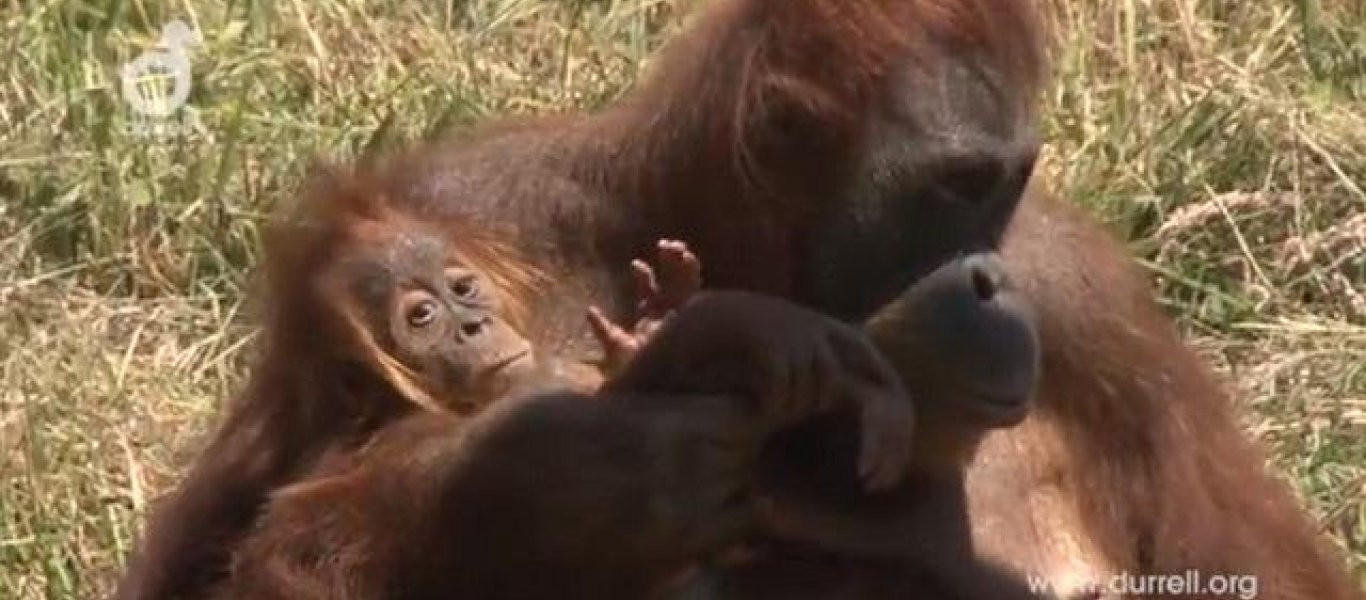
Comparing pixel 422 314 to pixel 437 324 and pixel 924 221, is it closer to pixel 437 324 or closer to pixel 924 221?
pixel 437 324

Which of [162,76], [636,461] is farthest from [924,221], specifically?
[162,76]

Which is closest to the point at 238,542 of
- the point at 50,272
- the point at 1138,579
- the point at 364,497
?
the point at 364,497

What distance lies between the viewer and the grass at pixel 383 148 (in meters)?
4.68

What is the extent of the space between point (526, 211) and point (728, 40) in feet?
0.85

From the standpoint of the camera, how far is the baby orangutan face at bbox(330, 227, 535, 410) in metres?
3.47

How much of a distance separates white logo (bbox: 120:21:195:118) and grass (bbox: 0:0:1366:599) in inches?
1.0

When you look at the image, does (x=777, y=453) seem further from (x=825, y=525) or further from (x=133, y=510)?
(x=133, y=510)

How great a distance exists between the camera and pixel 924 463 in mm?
3443

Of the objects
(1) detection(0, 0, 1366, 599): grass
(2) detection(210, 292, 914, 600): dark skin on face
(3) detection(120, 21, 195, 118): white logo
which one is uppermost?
(2) detection(210, 292, 914, 600): dark skin on face

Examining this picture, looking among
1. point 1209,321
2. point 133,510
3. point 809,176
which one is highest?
point 809,176

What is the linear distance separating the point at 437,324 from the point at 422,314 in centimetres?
2

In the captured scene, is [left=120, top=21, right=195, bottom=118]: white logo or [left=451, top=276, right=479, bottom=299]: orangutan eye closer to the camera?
[left=451, top=276, right=479, bottom=299]: orangutan eye

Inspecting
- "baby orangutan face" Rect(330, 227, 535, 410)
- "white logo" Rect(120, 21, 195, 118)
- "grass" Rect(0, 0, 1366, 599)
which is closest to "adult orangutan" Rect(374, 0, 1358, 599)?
"baby orangutan face" Rect(330, 227, 535, 410)

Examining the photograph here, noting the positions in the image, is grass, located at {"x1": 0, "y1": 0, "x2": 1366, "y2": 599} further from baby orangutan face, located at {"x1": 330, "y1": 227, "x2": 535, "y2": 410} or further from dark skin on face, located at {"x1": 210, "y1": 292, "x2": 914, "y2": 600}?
dark skin on face, located at {"x1": 210, "y1": 292, "x2": 914, "y2": 600}
